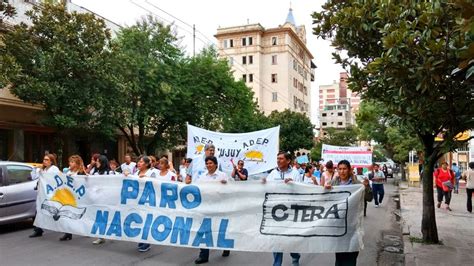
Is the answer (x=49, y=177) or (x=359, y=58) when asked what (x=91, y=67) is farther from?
(x=359, y=58)

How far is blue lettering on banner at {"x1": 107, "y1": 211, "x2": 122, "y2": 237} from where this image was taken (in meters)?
7.49

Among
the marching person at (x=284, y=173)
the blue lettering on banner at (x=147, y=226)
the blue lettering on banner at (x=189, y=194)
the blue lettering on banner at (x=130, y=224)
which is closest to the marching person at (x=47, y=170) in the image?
the blue lettering on banner at (x=130, y=224)

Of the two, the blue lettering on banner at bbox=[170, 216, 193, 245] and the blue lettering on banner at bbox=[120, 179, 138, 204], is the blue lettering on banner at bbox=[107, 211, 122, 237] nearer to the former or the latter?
the blue lettering on banner at bbox=[120, 179, 138, 204]

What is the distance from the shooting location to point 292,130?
1992 inches

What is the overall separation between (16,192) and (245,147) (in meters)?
5.91

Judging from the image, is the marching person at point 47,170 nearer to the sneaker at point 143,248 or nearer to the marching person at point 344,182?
the sneaker at point 143,248

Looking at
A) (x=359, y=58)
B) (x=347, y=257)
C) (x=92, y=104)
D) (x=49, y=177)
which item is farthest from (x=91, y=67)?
(x=347, y=257)

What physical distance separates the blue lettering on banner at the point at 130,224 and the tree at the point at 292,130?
42.2 m

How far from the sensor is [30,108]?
21719 millimetres

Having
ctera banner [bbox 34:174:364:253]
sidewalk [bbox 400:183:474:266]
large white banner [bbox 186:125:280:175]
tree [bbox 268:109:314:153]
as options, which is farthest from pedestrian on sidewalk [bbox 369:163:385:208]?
tree [bbox 268:109:314:153]

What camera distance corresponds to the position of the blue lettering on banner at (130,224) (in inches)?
289

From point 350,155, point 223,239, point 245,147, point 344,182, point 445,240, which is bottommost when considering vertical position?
point 445,240

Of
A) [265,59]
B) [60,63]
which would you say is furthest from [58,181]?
[265,59]

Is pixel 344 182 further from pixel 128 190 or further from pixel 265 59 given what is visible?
pixel 265 59
